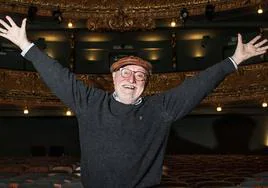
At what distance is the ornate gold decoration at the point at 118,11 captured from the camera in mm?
13023

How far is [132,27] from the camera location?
13555 mm

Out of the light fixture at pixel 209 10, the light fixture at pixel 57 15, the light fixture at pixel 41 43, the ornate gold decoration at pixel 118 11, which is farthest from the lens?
the light fixture at pixel 41 43

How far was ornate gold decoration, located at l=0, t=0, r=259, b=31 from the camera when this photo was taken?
13023 millimetres

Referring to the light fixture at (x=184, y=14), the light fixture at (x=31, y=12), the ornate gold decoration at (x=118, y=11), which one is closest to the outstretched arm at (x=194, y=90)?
the light fixture at (x=184, y=14)

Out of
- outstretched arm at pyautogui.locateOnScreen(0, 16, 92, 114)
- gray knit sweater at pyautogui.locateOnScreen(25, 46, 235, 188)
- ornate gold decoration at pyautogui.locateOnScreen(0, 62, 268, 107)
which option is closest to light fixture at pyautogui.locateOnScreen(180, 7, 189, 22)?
ornate gold decoration at pyautogui.locateOnScreen(0, 62, 268, 107)

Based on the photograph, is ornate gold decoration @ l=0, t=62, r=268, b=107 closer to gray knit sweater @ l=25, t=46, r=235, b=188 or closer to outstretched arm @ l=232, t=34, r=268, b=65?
outstretched arm @ l=232, t=34, r=268, b=65

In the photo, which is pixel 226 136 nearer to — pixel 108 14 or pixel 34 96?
pixel 108 14

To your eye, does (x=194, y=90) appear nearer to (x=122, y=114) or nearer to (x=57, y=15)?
(x=122, y=114)

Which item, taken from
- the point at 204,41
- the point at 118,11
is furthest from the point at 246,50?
the point at 204,41

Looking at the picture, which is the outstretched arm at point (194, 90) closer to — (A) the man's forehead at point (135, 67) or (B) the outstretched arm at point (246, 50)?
(B) the outstretched arm at point (246, 50)

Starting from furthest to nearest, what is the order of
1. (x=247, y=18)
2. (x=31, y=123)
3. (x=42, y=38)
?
(x=31, y=123) < (x=42, y=38) < (x=247, y=18)

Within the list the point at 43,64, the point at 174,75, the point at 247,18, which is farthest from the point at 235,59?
the point at 247,18

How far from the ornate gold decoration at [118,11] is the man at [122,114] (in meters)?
11.7

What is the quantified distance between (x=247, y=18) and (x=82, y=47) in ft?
24.1
